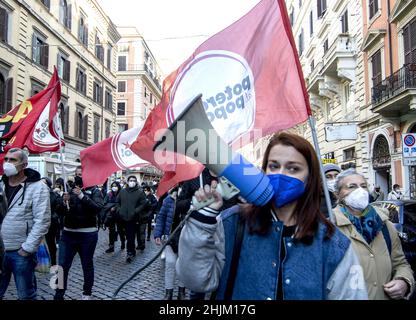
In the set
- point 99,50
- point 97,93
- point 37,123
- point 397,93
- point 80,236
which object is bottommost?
point 80,236

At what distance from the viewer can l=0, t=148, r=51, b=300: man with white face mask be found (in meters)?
3.88

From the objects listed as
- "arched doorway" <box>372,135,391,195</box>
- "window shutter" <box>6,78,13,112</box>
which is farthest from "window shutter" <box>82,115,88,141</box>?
"arched doorway" <box>372,135,391,195</box>

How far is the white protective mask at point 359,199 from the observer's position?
117 inches

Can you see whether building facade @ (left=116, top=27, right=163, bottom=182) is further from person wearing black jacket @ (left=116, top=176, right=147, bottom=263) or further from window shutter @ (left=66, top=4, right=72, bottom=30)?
person wearing black jacket @ (left=116, top=176, right=147, bottom=263)

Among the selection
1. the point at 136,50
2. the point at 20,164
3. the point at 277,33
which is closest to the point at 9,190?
the point at 20,164

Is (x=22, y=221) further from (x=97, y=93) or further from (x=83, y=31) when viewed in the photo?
(x=97, y=93)

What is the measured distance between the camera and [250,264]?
167 centimetres

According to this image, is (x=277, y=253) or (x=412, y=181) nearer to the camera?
(x=277, y=253)

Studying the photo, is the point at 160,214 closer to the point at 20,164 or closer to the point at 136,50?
the point at 20,164

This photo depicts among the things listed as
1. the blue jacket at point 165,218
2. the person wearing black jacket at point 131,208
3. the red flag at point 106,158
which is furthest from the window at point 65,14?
the blue jacket at point 165,218

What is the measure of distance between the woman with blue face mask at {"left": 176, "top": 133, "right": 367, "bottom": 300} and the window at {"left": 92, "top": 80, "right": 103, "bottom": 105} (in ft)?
114

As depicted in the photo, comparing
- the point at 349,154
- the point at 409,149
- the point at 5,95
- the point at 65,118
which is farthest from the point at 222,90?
the point at 65,118

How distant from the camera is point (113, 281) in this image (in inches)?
259

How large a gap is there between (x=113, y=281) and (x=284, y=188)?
5.59 meters
